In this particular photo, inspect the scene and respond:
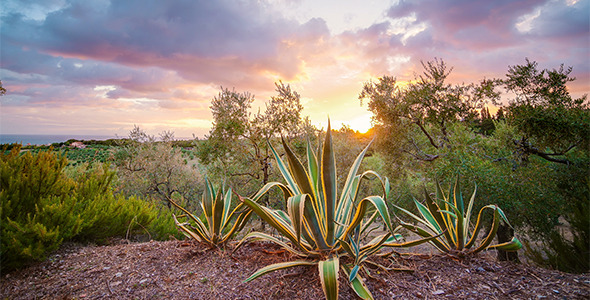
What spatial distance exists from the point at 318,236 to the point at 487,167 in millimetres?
6145

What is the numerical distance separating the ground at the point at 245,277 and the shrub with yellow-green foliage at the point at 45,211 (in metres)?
0.27

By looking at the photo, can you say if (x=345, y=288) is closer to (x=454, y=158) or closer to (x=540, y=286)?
(x=540, y=286)

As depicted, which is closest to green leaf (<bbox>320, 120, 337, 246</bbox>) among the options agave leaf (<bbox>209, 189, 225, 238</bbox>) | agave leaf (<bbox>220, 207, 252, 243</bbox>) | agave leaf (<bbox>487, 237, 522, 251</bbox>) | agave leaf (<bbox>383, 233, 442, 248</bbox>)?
agave leaf (<bbox>383, 233, 442, 248</bbox>)

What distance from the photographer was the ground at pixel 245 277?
2.22 meters

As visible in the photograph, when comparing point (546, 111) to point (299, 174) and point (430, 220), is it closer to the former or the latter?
point (430, 220)

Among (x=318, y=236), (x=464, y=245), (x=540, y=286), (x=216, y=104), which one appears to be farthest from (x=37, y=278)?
(x=216, y=104)

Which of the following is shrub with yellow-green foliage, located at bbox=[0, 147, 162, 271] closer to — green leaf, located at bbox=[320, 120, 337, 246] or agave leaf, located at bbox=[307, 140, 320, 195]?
agave leaf, located at bbox=[307, 140, 320, 195]

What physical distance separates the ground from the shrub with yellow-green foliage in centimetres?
27

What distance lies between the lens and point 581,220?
436cm

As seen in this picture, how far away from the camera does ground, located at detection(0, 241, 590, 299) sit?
7.27 feet

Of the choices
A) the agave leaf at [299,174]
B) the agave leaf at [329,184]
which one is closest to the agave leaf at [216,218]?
the agave leaf at [299,174]

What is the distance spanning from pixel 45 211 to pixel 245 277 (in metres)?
2.57

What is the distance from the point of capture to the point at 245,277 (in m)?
2.43

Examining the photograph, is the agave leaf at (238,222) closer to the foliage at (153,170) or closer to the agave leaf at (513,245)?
the agave leaf at (513,245)
